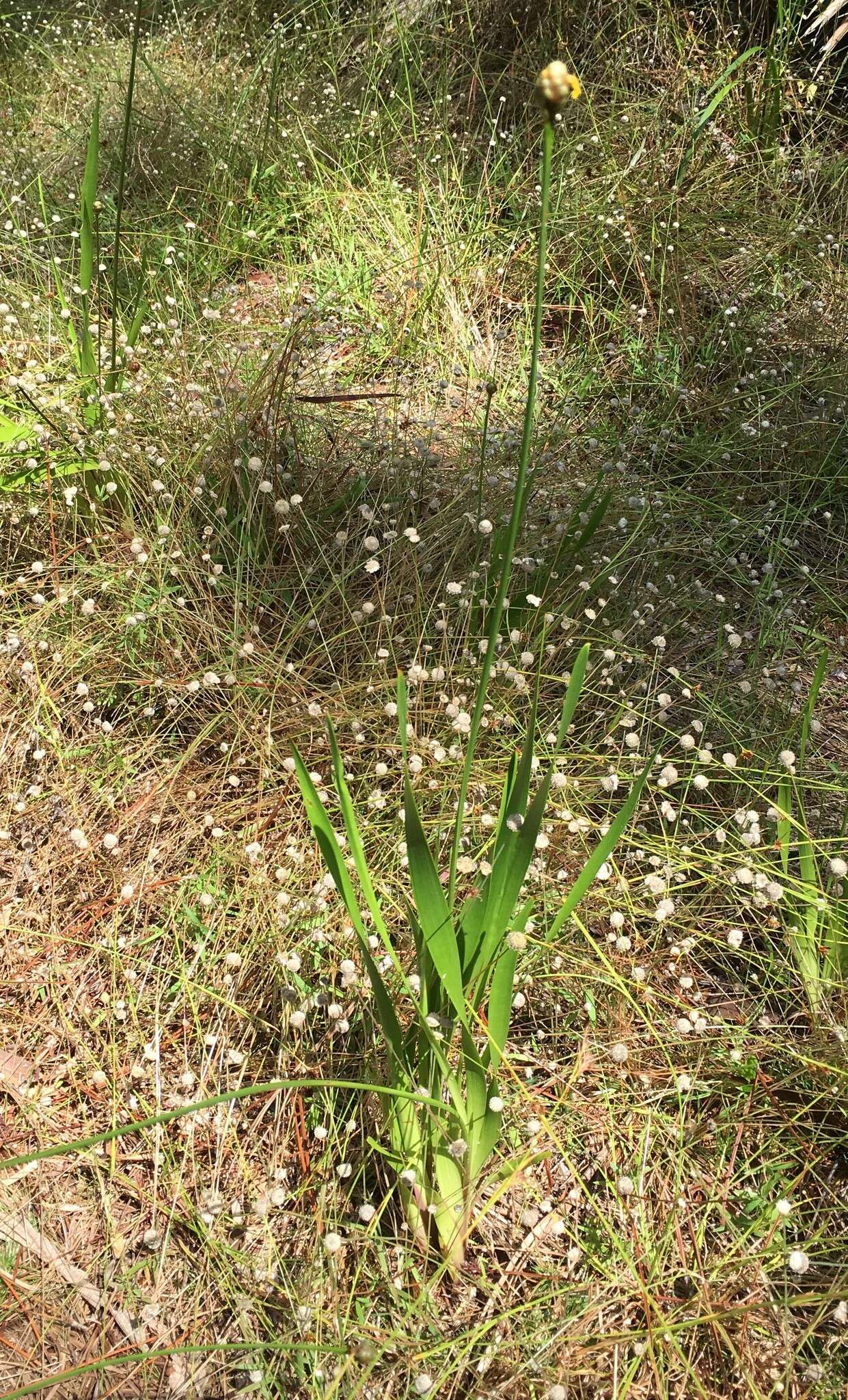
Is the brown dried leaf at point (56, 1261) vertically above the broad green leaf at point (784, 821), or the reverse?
the broad green leaf at point (784, 821)

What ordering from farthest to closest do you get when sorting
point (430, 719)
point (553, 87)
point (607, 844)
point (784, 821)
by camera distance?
point (430, 719)
point (784, 821)
point (607, 844)
point (553, 87)

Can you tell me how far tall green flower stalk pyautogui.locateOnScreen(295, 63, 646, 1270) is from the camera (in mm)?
1215

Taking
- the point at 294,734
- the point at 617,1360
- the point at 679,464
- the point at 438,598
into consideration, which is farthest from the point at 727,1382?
the point at 679,464

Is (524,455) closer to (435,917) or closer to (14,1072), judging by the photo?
(435,917)

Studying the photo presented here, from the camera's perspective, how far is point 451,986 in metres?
1.24

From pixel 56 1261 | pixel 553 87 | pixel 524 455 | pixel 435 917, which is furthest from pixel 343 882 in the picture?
pixel 553 87

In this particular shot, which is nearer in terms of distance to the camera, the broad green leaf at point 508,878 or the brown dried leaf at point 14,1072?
the broad green leaf at point 508,878

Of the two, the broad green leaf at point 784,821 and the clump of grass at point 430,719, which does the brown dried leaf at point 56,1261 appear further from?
the broad green leaf at point 784,821

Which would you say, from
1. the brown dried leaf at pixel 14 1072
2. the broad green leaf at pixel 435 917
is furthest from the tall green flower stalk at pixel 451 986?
the brown dried leaf at pixel 14 1072

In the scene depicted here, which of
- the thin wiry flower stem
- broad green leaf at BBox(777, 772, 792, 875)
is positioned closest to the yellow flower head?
the thin wiry flower stem

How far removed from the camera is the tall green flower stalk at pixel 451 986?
3.99 ft

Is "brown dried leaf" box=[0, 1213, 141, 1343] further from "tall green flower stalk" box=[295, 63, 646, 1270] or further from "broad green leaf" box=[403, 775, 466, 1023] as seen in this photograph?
"broad green leaf" box=[403, 775, 466, 1023]

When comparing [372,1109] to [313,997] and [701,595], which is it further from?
[701,595]

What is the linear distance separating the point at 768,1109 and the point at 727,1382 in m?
0.37
